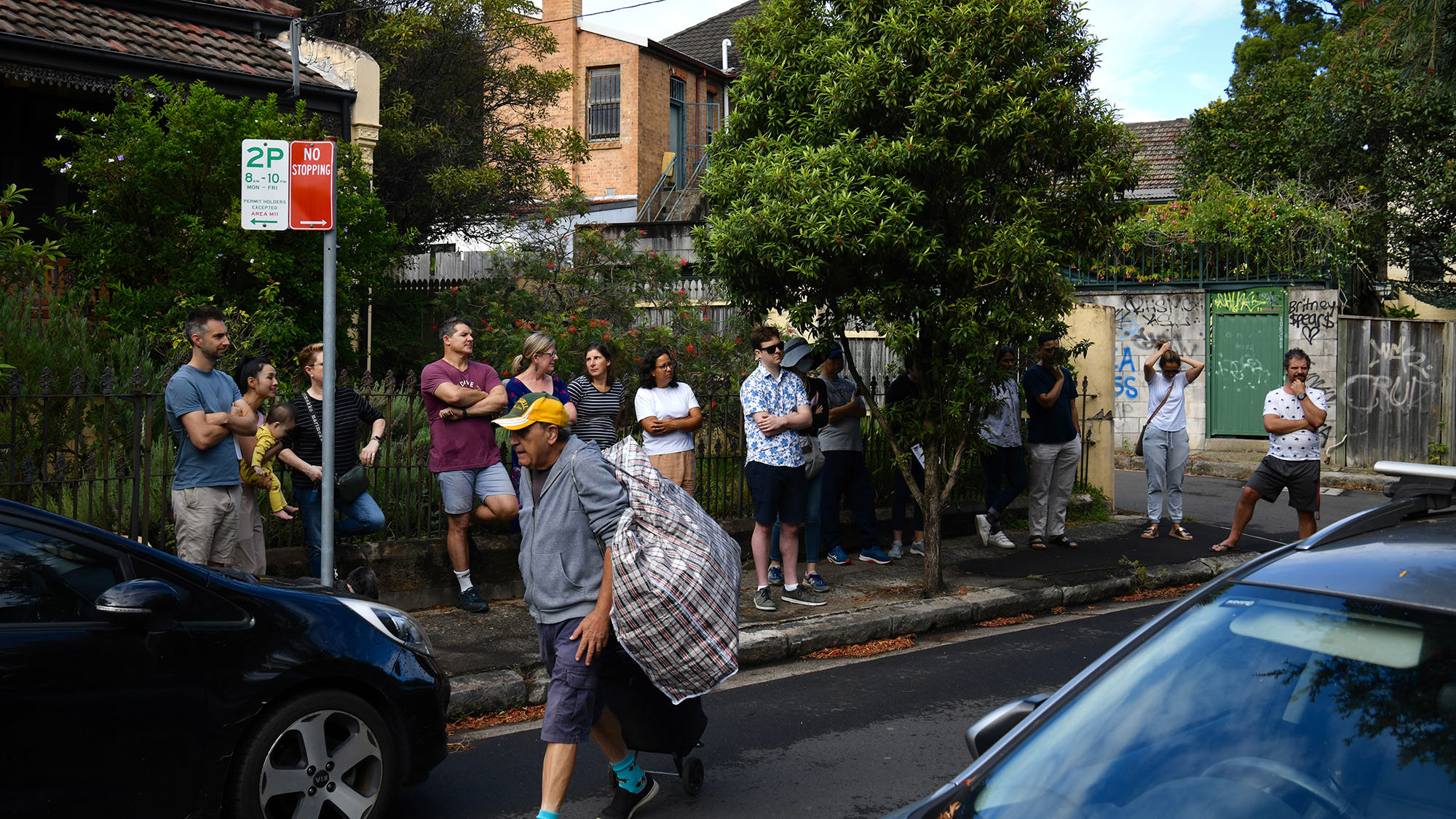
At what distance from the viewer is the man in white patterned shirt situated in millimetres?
9320

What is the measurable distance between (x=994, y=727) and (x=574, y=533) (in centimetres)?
185

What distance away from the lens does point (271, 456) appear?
6.55m

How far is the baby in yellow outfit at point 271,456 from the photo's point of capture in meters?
6.38

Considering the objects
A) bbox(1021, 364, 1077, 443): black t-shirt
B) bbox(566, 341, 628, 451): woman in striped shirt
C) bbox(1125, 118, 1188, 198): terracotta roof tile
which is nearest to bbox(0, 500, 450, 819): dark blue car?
bbox(566, 341, 628, 451): woman in striped shirt

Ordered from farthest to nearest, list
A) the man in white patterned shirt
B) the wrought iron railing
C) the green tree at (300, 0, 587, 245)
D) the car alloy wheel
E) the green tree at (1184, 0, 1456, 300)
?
the green tree at (300, 0, 587, 245) → the green tree at (1184, 0, 1456, 300) → the wrought iron railing → the man in white patterned shirt → the car alloy wheel

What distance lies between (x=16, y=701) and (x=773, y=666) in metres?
4.41

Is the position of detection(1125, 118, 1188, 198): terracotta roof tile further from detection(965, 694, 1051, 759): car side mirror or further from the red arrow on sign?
detection(965, 694, 1051, 759): car side mirror

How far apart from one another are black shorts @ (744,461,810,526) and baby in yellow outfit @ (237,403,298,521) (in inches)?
118

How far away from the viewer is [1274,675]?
2.38m

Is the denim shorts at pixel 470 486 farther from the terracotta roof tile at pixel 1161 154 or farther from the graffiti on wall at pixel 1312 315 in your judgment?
the terracotta roof tile at pixel 1161 154

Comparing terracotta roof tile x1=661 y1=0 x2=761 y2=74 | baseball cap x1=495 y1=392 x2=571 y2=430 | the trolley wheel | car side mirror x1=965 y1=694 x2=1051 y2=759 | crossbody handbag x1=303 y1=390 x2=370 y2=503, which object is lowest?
the trolley wheel

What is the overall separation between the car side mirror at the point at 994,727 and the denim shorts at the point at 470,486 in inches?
200

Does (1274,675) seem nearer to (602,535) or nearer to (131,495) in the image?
(602,535)

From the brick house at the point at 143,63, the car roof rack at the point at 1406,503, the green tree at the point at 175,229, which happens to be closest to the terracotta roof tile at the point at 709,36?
the brick house at the point at 143,63
